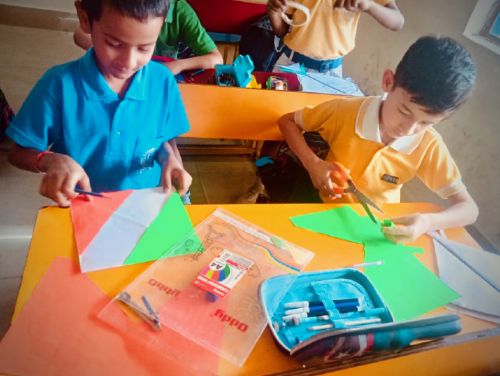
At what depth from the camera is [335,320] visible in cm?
70

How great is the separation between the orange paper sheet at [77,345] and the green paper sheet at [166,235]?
0.41ft

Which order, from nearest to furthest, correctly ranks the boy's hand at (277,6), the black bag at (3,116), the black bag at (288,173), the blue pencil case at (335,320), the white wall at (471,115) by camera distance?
the blue pencil case at (335,320) → the black bag at (288,173) → the white wall at (471,115) → the boy's hand at (277,6) → the black bag at (3,116)

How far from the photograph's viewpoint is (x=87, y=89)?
0.88 m

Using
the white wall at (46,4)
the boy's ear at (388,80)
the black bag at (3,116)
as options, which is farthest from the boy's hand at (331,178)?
the white wall at (46,4)

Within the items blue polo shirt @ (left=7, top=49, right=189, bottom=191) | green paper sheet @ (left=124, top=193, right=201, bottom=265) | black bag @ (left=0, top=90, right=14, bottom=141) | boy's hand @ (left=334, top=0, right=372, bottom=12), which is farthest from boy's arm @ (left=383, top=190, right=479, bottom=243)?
black bag @ (left=0, top=90, right=14, bottom=141)

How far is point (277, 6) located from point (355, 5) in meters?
0.35

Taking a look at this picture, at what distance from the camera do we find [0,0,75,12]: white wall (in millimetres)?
3109

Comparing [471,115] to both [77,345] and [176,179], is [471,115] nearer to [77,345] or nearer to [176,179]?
[176,179]

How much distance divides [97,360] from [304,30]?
1765mm

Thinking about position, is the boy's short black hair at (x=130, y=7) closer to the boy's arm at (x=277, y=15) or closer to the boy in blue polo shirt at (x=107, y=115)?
the boy in blue polo shirt at (x=107, y=115)

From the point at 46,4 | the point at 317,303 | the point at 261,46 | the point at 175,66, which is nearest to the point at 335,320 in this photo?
the point at 317,303

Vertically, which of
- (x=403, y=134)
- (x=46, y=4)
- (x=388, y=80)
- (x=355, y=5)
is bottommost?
(x=46, y=4)

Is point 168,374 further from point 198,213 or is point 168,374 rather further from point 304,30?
point 304,30

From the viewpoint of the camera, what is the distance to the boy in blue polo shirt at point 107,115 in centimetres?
77
